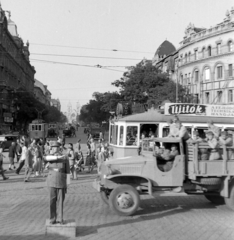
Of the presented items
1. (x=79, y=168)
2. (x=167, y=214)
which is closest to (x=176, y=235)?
(x=167, y=214)

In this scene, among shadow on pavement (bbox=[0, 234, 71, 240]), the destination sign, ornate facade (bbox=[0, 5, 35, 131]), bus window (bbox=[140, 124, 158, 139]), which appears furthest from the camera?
ornate facade (bbox=[0, 5, 35, 131])

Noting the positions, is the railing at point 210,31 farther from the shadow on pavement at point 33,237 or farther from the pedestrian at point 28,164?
the shadow on pavement at point 33,237

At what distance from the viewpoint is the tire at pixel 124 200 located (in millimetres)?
8602

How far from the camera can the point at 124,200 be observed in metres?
8.59

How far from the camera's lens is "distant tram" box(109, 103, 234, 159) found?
664 inches

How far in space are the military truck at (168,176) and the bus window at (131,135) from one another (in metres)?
8.06

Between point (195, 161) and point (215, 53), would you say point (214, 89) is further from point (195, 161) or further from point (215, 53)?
point (195, 161)

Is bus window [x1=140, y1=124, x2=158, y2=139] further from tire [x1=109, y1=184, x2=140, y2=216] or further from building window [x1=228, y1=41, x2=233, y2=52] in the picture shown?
building window [x1=228, y1=41, x2=233, y2=52]

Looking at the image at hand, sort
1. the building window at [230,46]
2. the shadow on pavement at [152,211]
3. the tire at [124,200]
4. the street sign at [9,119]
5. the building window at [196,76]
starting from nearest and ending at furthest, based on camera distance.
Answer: the shadow on pavement at [152,211]
the tire at [124,200]
the building window at [230,46]
the building window at [196,76]
the street sign at [9,119]

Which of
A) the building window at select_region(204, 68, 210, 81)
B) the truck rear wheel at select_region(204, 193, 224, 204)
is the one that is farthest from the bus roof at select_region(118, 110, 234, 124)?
the building window at select_region(204, 68, 210, 81)

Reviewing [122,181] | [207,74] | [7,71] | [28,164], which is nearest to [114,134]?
[28,164]

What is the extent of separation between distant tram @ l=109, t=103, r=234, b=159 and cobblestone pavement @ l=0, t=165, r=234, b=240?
546 centimetres

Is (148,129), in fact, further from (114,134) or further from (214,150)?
(214,150)

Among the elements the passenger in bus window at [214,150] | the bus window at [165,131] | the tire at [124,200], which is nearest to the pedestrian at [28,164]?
the bus window at [165,131]
